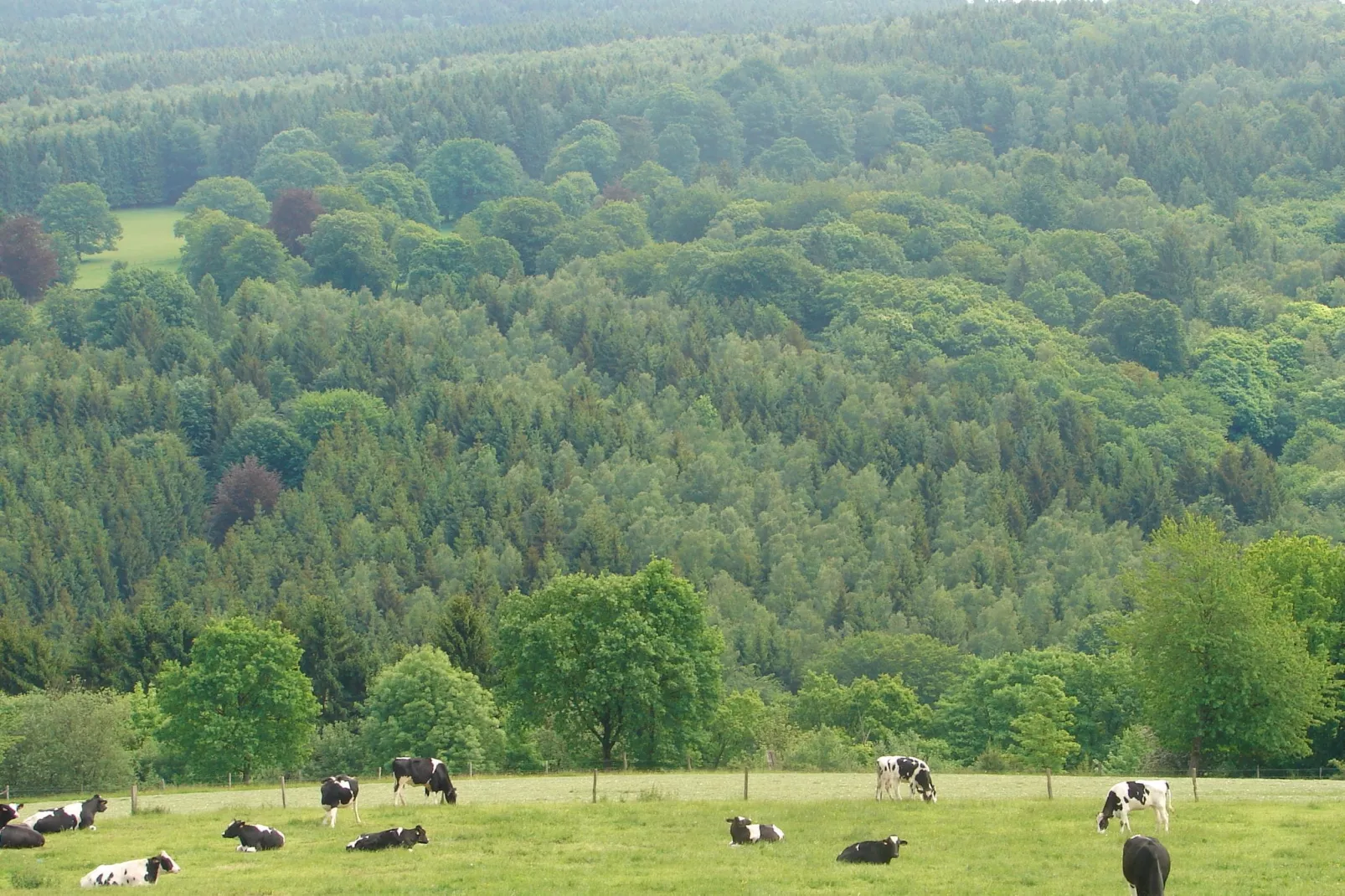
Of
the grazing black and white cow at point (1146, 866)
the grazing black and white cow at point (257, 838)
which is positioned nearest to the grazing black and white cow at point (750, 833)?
the grazing black and white cow at point (257, 838)

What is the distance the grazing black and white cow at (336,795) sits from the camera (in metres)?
53.5

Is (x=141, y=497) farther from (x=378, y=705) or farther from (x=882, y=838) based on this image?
(x=882, y=838)

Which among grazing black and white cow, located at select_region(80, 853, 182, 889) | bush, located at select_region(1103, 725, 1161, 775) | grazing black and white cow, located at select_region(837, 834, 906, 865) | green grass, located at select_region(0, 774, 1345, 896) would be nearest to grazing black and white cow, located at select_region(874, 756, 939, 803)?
green grass, located at select_region(0, 774, 1345, 896)

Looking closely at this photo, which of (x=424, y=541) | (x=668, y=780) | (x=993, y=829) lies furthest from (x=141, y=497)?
(x=993, y=829)

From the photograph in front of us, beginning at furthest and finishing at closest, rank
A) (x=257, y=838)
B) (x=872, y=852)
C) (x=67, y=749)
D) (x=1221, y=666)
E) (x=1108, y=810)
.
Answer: (x=67, y=749) → (x=1221, y=666) → (x=257, y=838) → (x=1108, y=810) → (x=872, y=852)

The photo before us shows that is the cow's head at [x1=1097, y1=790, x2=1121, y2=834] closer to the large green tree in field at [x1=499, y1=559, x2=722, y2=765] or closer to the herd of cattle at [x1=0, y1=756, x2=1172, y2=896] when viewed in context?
the herd of cattle at [x1=0, y1=756, x2=1172, y2=896]

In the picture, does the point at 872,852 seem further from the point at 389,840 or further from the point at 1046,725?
the point at 1046,725

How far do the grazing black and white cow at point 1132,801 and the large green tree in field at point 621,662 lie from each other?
37.7 m

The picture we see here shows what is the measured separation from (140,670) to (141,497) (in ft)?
249

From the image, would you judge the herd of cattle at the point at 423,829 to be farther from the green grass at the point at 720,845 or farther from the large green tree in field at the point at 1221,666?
the large green tree in field at the point at 1221,666

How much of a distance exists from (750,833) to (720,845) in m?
0.77

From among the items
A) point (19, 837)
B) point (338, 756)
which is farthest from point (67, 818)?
point (338, 756)

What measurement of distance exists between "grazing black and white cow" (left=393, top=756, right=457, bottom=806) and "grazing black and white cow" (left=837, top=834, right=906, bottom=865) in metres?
13.4

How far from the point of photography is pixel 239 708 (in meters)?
92.4
